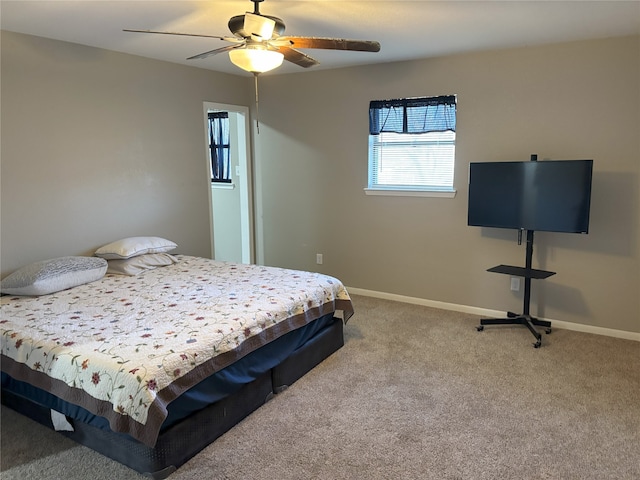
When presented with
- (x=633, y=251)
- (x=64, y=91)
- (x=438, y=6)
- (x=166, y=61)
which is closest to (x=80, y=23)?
(x=64, y=91)

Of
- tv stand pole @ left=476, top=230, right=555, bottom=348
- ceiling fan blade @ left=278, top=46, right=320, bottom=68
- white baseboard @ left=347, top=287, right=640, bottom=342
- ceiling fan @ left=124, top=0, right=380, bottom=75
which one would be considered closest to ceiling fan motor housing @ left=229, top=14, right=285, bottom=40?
ceiling fan @ left=124, top=0, right=380, bottom=75

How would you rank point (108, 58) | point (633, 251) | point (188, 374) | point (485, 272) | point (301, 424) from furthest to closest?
point (485, 272)
point (108, 58)
point (633, 251)
point (301, 424)
point (188, 374)

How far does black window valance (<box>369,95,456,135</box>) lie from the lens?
13.7 feet

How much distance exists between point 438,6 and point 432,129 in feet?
5.35

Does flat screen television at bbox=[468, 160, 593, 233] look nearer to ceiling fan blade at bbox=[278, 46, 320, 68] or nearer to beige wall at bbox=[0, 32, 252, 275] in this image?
ceiling fan blade at bbox=[278, 46, 320, 68]

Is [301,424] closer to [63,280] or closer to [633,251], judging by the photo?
[63,280]

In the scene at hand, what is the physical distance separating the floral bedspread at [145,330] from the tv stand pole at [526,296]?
1.28 m

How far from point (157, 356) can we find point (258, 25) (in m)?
1.71

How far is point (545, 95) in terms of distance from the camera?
3740mm

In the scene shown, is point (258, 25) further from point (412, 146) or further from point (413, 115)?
point (412, 146)

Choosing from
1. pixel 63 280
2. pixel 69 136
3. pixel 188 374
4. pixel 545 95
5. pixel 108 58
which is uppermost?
pixel 108 58

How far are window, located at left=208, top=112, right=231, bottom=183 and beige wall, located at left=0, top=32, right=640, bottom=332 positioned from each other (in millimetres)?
587

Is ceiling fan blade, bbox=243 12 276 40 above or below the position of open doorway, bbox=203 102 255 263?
above

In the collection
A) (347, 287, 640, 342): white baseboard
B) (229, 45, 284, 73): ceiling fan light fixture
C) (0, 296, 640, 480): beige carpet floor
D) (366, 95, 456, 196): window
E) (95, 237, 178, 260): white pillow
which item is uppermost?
(229, 45, 284, 73): ceiling fan light fixture
